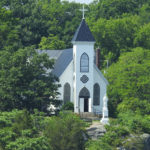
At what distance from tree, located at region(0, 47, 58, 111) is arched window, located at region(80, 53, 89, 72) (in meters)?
4.16

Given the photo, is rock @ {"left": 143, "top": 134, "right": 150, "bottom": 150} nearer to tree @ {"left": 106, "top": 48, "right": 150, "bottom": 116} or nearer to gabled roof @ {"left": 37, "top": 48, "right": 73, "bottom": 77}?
tree @ {"left": 106, "top": 48, "right": 150, "bottom": 116}

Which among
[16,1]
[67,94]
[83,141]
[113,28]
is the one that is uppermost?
[16,1]

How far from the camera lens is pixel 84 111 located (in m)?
63.0

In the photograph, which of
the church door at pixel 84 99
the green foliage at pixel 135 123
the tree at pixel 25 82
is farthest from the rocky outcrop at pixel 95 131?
the church door at pixel 84 99

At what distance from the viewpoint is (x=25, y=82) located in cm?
5859

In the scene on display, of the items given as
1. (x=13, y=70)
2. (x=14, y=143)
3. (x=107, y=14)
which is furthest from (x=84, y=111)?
(x=107, y=14)

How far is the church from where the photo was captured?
6269 centimetres

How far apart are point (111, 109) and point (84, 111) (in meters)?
3.58

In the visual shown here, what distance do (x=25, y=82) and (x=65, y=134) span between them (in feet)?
38.0

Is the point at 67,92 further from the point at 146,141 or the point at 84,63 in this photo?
the point at 146,141

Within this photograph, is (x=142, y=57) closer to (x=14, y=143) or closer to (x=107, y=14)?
(x=14, y=143)

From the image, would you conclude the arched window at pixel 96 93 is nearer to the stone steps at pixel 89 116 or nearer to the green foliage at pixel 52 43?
the stone steps at pixel 89 116

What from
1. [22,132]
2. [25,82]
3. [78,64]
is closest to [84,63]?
[78,64]

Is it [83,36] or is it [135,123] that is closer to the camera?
[135,123]
